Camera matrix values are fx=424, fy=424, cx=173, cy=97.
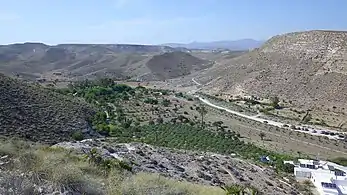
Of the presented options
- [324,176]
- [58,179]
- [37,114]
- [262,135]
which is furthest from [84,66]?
[58,179]

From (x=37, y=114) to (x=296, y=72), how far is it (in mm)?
60489

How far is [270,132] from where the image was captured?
47.7 m

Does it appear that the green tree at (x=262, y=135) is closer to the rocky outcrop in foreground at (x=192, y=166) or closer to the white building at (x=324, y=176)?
the white building at (x=324, y=176)

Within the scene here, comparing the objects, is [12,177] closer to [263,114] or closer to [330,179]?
[330,179]

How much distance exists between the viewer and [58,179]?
9852 mm

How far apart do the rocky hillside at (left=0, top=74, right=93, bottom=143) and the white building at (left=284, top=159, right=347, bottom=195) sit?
51.1 ft

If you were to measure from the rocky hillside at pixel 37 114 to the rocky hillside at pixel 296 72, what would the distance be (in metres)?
43.4

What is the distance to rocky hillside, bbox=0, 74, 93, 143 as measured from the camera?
1062 inches

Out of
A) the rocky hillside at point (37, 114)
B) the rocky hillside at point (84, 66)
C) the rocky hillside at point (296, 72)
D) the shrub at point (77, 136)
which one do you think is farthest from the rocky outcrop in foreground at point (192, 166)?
the rocky hillside at point (84, 66)

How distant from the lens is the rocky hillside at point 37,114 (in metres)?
27.0

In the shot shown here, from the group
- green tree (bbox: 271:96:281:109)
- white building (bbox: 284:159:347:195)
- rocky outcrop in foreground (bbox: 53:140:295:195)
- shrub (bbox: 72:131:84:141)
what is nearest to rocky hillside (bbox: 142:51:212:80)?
green tree (bbox: 271:96:281:109)

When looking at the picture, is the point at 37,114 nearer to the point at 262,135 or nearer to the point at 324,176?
the point at 324,176

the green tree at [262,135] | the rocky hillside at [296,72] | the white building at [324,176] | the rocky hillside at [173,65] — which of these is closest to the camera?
the white building at [324,176]

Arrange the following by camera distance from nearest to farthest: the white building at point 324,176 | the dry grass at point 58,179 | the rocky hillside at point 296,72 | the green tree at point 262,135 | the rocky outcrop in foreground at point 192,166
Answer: the dry grass at point 58,179, the rocky outcrop in foreground at point 192,166, the white building at point 324,176, the green tree at point 262,135, the rocky hillside at point 296,72
